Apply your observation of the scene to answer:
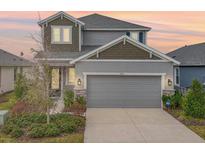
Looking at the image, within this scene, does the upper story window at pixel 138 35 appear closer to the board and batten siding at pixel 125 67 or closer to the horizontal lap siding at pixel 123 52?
the horizontal lap siding at pixel 123 52

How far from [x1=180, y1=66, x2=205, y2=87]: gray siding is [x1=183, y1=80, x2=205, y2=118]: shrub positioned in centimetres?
889

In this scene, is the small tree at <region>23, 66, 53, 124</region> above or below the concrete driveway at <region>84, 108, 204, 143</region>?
above

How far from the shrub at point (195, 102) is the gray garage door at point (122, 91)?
14.7ft

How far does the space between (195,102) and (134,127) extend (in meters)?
3.81

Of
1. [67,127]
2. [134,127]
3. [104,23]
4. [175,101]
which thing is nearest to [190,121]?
[134,127]

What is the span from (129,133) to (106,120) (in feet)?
9.70

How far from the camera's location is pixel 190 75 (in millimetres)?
24109

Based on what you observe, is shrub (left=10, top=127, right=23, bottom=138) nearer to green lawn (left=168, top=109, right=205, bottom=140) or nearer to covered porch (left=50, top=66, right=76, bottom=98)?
green lawn (left=168, top=109, right=205, bottom=140)

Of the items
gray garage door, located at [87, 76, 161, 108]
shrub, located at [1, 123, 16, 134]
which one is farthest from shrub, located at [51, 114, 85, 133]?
gray garage door, located at [87, 76, 161, 108]

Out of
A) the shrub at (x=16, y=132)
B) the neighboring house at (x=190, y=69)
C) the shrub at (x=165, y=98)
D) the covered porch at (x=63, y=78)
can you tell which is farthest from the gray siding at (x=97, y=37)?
the shrub at (x=16, y=132)

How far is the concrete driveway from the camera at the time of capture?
11055mm

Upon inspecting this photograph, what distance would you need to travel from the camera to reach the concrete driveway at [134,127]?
1105 cm

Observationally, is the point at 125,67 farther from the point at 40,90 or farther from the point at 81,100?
the point at 40,90

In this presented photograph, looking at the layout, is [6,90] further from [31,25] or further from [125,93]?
[125,93]
